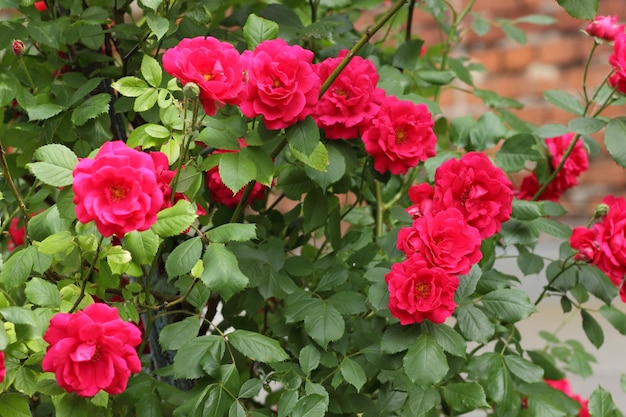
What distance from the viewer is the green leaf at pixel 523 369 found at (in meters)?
0.82

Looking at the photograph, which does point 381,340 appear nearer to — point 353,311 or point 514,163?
point 353,311

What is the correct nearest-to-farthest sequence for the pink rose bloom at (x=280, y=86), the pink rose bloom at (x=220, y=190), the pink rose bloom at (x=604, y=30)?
1. the pink rose bloom at (x=280, y=86)
2. the pink rose bloom at (x=220, y=190)
3. the pink rose bloom at (x=604, y=30)

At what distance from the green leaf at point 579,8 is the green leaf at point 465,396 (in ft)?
1.05

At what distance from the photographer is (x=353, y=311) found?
0.74 m

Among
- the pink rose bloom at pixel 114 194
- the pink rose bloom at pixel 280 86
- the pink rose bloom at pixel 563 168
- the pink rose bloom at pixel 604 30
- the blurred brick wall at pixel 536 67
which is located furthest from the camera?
the blurred brick wall at pixel 536 67

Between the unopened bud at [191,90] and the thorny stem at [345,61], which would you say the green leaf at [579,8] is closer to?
the thorny stem at [345,61]

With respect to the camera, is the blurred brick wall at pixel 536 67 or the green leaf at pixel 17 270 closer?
the green leaf at pixel 17 270

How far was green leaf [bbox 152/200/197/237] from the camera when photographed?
0.60 meters

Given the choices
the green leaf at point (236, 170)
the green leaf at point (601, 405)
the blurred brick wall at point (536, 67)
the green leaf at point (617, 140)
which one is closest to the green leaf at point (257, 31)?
the green leaf at point (236, 170)

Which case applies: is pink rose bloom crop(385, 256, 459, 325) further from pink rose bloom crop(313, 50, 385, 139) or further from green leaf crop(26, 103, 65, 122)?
green leaf crop(26, 103, 65, 122)

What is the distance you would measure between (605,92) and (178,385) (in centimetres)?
56

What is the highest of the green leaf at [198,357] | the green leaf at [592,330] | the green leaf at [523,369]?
the green leaf at [198,357]

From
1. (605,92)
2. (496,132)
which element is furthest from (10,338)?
(605,92)

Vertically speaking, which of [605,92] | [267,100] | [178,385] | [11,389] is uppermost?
[267,100]
